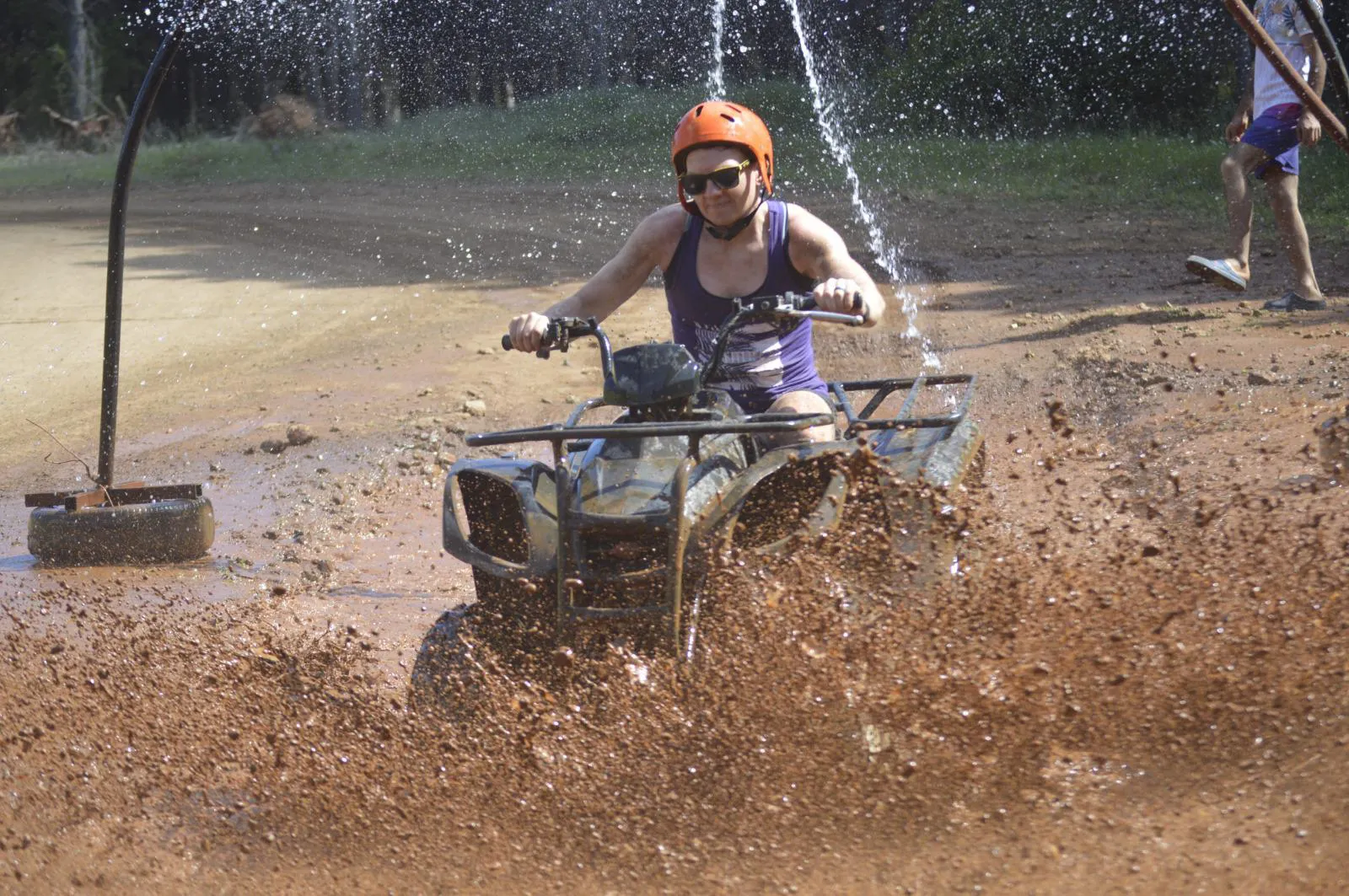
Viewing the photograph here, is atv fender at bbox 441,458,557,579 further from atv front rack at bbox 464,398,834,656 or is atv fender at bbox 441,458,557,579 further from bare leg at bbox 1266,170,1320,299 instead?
bare leg at bbox 1266,170,1320,299

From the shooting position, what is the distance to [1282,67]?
150 inches

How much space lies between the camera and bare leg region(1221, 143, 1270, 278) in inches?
341

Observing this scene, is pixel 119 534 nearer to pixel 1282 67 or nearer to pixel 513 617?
pixel 513 617

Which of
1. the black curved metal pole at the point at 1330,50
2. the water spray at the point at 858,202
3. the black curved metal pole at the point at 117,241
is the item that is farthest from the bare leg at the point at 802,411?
the water spray at the point at 858,202

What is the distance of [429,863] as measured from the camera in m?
3.51

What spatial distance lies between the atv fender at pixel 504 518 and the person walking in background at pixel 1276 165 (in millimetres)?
5669

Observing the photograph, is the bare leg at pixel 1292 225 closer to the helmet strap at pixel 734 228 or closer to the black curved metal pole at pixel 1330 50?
the black curved metal pole at pixel 1330 50

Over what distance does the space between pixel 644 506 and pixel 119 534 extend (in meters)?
3.29

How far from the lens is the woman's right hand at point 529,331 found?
4.37m

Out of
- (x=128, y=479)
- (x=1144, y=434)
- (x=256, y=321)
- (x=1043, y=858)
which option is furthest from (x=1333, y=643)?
(x=256, y=321)

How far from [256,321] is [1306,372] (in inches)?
285

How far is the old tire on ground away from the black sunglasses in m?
2.67

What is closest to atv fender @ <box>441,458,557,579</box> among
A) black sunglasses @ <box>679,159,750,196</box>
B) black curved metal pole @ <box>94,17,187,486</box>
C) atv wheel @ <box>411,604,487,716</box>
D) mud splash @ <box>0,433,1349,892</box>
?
atv wheel @ <box>411,604,487,716</box>

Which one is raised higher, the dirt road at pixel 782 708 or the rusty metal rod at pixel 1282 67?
the rusty metal rod at pixel 1282 67
